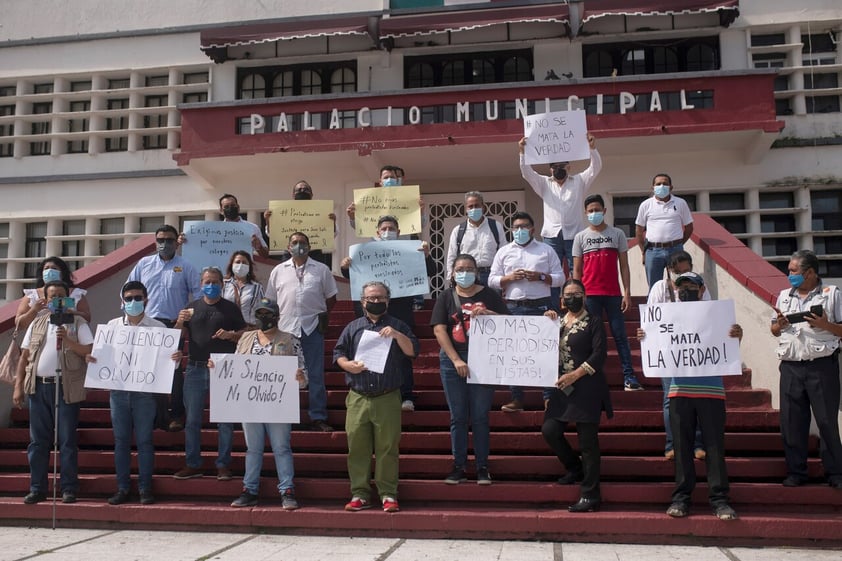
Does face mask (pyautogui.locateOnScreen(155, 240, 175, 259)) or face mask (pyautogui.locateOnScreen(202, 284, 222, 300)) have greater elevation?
face mask (pyautogui.locateOnScreen(155, 240, 175, 259))

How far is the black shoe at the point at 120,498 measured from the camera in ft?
21.6

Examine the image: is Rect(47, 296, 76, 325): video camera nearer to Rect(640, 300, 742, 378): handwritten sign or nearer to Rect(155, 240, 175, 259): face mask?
Rect(155, 240, 175, 259): face mask

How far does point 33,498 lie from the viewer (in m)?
6.69

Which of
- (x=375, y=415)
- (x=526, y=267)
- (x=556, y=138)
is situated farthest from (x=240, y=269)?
(x=556, y=138)

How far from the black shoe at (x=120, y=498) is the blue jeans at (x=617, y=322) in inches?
186

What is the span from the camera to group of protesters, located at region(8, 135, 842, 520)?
6.12 m

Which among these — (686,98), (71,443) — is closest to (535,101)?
(686,98)

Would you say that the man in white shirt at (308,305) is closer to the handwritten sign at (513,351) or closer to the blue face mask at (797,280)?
the handwritten sign at (513,351)

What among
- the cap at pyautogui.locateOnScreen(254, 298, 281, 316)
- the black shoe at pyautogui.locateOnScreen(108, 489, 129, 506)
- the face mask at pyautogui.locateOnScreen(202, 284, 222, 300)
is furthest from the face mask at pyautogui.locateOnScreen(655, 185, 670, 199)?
the black shoe at pyautogui.locateOnScreen(108, 489, 129, 506)

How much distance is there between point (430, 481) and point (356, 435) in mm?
846

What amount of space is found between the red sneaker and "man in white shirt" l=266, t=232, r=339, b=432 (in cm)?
116

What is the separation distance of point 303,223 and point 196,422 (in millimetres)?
3143

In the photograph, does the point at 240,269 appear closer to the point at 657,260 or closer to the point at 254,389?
Result: the point at 254,389

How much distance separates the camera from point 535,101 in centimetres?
1380
